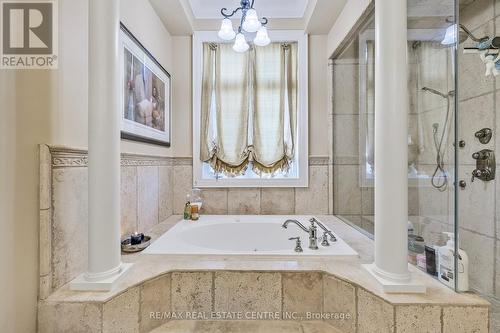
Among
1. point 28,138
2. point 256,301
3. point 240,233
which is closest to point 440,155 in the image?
point 256,301

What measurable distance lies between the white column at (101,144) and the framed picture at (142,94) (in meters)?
0.49

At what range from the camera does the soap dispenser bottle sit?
1114 millimetres

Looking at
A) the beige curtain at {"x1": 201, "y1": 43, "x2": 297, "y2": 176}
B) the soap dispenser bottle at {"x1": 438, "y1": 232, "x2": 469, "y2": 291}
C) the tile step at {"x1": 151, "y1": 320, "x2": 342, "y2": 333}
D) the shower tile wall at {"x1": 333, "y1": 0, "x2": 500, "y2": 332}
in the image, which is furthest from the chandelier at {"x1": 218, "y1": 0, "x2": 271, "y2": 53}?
the tile step at {"x1": 151, "y1": 320, "x2": 342, "y2": 333}

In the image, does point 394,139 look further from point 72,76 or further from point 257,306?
point 72,76

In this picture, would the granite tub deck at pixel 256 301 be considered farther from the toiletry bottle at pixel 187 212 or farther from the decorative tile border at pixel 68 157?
the toiletry bottle at pixel 187 212

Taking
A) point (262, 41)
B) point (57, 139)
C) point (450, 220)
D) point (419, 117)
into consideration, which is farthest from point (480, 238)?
point (57, 139)

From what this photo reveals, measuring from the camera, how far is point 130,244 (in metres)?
1.60

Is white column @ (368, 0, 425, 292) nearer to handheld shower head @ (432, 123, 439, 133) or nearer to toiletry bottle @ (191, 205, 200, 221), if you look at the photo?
handheld shower head @ (432, 123, 439, 133)

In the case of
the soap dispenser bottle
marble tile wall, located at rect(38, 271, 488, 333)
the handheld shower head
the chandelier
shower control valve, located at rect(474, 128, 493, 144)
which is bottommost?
marble tile wall, located at rect(38, 271, 488, 333)

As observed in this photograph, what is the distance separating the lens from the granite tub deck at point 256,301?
104cm

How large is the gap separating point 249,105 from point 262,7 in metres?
0.99

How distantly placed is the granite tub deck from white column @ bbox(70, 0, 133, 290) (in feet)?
0.36

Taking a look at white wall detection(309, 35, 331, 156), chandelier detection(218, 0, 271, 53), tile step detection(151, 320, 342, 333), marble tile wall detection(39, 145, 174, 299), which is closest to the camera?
marble tile wall detection(39, 145, 174, 299)

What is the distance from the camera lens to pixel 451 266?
3.76 ft
